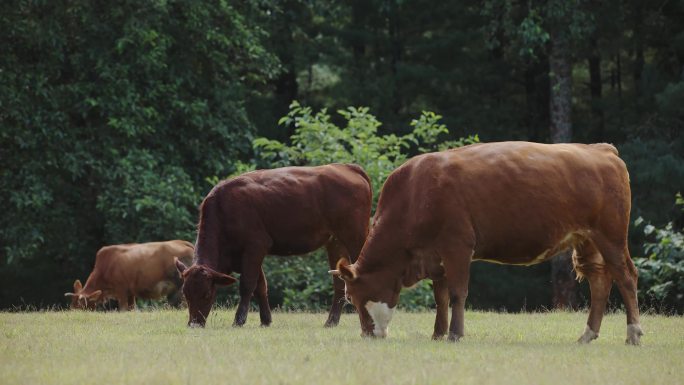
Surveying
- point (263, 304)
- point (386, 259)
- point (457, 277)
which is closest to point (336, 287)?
point (263, 304)

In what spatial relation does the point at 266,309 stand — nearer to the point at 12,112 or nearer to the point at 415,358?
the point at 415,358

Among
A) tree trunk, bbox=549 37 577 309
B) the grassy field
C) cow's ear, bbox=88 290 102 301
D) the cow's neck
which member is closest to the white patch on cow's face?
the grassy field

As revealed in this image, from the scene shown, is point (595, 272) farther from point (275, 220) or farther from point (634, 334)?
point (275, 220)

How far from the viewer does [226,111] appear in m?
27.6

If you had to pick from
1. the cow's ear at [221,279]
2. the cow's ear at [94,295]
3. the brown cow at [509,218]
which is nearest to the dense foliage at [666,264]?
the brown cow at [509,218]

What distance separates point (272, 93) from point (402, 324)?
73.4 feet

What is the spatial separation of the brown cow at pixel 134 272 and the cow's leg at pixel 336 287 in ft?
22.0

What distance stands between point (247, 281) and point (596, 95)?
21659 mm

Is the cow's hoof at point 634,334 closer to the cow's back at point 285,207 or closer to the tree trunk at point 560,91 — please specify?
the cow's back at point 285,207

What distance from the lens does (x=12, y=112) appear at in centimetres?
2431

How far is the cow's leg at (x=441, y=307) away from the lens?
12031 mm

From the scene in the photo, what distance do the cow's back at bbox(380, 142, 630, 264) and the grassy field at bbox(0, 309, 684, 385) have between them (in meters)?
1.10

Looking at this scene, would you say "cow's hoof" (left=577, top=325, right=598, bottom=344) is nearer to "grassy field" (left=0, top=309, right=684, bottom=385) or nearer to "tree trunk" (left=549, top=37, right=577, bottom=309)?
"grassy field" (left=0, top=309, right=684, bottom=385)

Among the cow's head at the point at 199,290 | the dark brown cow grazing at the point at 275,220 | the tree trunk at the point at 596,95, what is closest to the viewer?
the cow's head at the point at 199,290
